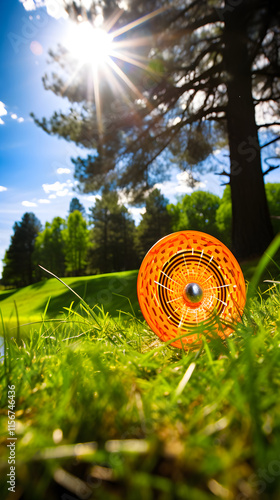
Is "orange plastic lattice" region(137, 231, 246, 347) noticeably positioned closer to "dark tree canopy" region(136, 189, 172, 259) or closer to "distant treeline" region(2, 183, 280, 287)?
"distant treeline" region(2, 183, 280, 287)

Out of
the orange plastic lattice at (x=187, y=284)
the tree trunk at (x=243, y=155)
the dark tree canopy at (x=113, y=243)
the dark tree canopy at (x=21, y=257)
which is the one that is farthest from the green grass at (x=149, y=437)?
the dark tree canopy at (x=21, y=257)

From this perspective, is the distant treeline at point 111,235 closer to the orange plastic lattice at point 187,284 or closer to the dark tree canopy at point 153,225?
the dark tree canopy at point 153,225

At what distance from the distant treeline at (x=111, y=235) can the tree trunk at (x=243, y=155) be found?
67.3 ft

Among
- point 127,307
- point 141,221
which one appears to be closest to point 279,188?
point 141,221

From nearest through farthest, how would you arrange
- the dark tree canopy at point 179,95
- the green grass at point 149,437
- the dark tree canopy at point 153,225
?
the green grass at point 149,437, the dark tree canopy at point 179,95, the dark tree canopy at point 153,225

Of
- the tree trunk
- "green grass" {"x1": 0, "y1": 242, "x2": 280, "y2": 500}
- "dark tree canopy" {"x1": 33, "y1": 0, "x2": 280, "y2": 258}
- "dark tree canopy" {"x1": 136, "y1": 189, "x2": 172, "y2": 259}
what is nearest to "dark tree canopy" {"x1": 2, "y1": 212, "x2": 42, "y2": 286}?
"dark tree canopy" {"x1": 136, "y1": 189, "x2": 172, "y2": 259}

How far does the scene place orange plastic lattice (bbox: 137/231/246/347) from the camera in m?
2.00

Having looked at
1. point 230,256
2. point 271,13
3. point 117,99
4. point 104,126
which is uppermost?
point 271,13

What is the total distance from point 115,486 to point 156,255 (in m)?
1.55

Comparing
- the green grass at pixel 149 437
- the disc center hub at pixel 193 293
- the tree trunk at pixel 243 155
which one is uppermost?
the tree trunk at pixel 243 155

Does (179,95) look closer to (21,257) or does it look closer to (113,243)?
(113,243)

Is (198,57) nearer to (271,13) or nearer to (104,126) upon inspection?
(271,13)

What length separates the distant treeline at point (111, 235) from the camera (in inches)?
1177

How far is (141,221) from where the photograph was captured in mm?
30828
